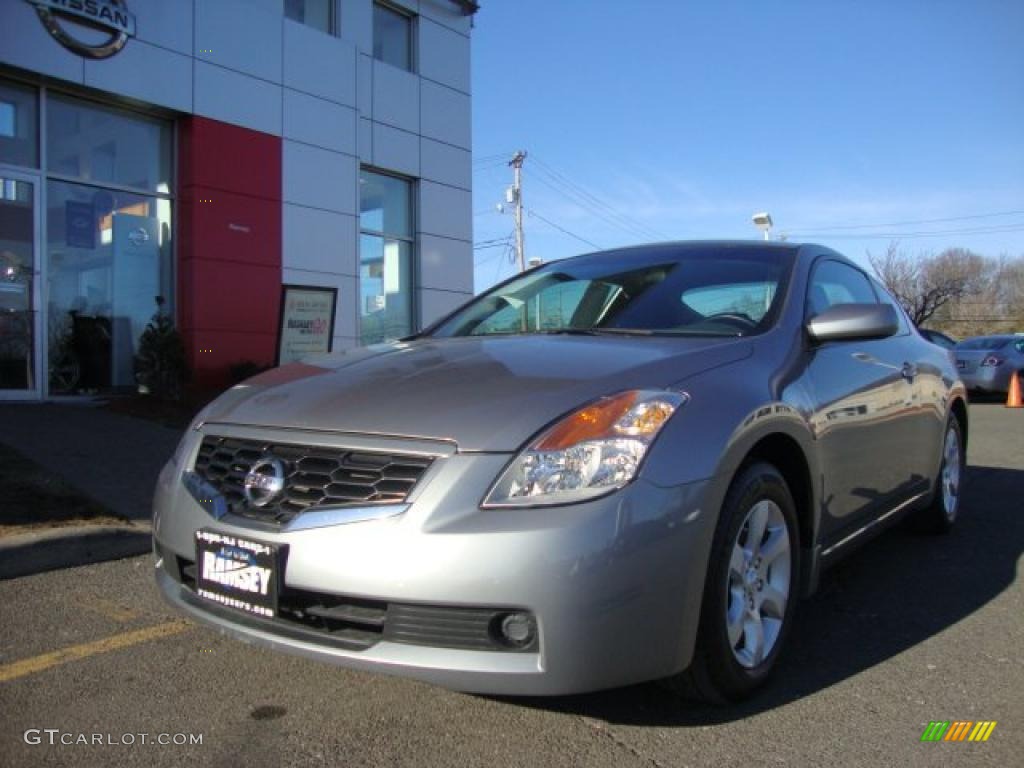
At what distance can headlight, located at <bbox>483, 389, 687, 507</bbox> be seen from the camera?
7.15 ft

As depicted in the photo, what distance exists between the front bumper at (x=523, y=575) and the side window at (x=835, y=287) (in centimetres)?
161

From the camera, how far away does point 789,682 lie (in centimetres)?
281

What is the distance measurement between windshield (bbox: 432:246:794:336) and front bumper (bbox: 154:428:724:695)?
118 centimetres

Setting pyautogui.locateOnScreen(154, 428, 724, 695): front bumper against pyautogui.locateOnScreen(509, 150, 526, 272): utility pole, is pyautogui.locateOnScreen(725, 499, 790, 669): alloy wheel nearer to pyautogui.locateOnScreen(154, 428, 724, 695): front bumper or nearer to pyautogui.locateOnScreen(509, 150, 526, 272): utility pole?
pyautogui.locateOnScreen(154, 428, 724, 695): front bumper

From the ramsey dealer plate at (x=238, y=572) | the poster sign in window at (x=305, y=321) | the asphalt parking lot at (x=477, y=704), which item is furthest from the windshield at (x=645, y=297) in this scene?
the poster sign in window at (x=305, y=321)

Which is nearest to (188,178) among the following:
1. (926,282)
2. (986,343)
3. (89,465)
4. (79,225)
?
(79,225)

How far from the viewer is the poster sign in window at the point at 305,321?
32.8 feet

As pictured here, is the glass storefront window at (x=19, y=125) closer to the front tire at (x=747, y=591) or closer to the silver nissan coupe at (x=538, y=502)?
the silver nissan coupe at (x=538, y=502)

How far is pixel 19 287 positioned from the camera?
9023 mm

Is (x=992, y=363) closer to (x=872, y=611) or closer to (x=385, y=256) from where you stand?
(x=385, y=256)

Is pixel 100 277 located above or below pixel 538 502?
above

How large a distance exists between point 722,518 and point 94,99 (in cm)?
967

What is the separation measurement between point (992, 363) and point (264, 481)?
52.1 ft

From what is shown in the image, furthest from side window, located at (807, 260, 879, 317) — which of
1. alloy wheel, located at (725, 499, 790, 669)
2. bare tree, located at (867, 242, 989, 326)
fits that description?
bare tree, located at (867, 242, 989, 326)
